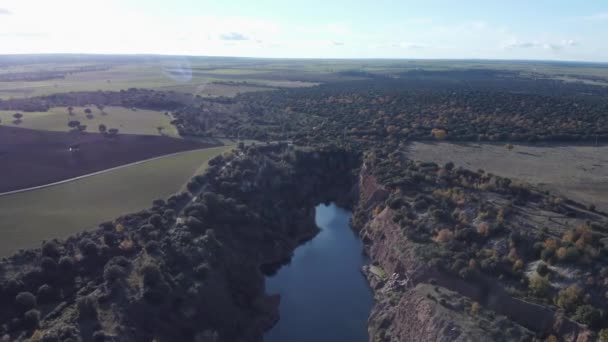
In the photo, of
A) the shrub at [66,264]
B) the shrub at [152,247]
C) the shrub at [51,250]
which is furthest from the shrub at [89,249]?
the shrub at [152,247]

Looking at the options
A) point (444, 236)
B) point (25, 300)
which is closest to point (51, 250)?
point (25, 300)

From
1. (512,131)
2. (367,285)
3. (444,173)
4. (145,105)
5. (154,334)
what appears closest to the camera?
(154,334)

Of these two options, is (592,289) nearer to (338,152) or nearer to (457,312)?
(457,312)

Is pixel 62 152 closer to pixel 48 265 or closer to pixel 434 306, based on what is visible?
pixel 48 265

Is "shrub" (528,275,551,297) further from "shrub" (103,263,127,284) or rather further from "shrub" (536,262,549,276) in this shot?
"shrub" (103,263,127,284)

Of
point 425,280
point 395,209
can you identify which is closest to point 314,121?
point 395,209
